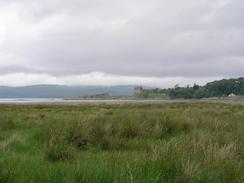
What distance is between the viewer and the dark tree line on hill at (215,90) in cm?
17025

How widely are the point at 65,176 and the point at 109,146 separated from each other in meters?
3.63

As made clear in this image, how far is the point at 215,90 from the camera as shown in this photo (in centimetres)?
17150

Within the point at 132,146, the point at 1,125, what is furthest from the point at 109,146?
the point at 1,125

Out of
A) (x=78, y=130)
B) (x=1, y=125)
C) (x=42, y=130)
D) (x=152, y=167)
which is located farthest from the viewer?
(x=1, y=125)

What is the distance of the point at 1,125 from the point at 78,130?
421 centimetres

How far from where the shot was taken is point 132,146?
7.86 metres

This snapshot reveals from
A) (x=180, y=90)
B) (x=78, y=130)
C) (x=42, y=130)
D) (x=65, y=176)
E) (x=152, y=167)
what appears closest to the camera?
(x=65, y=176)

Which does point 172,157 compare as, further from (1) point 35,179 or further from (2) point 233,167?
(1) point 35,179

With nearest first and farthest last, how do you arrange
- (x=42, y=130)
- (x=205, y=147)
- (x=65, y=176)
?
(x=65, y=176) < (x=205, y=147) < (x=42, y=130)

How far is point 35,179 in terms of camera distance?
4305 mm

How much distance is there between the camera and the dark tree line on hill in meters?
170

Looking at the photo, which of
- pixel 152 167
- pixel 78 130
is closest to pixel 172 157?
pixel 152 167

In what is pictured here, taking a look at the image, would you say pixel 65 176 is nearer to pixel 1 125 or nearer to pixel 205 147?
pixel 205 147

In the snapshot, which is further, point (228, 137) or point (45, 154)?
point (228, 137)
